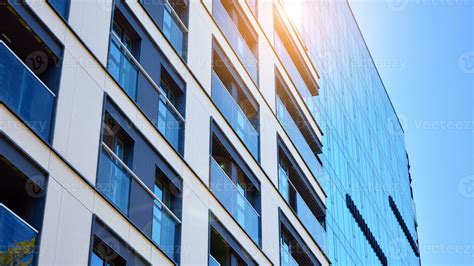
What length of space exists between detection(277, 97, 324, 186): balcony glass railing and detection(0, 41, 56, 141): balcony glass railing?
17.4m

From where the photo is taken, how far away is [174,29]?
26594mm

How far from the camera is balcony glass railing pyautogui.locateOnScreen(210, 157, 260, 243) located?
26422mm

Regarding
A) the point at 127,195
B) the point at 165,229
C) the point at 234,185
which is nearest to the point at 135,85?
the point at 127,195

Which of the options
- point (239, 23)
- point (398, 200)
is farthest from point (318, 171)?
point (398, 200)

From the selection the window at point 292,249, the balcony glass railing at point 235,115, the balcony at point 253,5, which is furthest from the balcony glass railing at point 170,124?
the balcony at point 253,5

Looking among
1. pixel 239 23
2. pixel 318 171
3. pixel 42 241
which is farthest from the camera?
pixel 318 171

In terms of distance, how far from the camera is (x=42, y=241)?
1678 centimetres

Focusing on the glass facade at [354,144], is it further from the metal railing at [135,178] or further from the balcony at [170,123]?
the metal railing at [135,178]

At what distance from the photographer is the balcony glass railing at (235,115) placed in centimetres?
2848

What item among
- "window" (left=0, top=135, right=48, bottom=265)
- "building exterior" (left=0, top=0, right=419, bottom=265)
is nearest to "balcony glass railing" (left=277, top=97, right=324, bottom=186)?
"building exterior" (left=0, top=0, right=419, bottom=265)

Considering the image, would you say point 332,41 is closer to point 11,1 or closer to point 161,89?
point 161,89

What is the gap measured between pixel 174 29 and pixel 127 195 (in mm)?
7341

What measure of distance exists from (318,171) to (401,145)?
39.6 metres

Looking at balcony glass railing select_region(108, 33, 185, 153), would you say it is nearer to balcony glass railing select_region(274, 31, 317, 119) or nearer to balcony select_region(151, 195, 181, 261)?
balcony select_region(151, 195, 181, 261)
